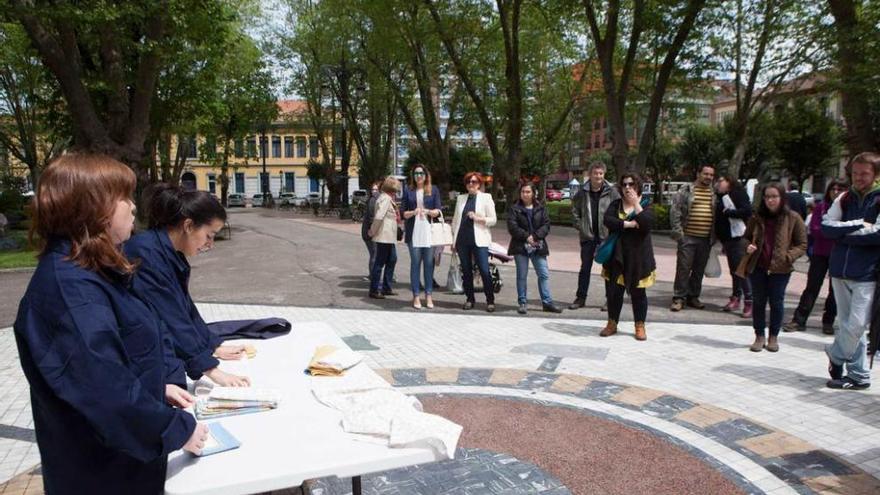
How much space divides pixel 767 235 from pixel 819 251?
1.70 metres

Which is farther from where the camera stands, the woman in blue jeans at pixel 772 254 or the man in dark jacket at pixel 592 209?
the man in dark jacket at pixel 592 209

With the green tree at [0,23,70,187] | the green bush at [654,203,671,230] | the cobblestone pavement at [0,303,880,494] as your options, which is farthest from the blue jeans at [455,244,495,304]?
the green tree at [0,23,70,187]

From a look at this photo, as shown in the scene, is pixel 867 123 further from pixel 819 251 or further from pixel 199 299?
pixel 199 299

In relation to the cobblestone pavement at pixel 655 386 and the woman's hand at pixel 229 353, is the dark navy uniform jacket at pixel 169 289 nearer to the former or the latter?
the woman's hand at pixel 229 353

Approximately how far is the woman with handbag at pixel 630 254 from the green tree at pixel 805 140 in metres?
25.0

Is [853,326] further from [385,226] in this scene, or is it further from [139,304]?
[385,226]

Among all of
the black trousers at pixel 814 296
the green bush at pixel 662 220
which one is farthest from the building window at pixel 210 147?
the black trousers at pixel 814 296

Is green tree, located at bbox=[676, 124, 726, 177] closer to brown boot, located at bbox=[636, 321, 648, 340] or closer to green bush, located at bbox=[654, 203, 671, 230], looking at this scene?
green bush, located at bbox=[654, 203, 671, 230]

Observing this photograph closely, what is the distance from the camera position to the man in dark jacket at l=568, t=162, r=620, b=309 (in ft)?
26.7

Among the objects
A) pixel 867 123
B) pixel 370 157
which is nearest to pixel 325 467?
pixel 867 123

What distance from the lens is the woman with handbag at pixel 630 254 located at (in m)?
6.53

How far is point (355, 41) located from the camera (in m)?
29.1

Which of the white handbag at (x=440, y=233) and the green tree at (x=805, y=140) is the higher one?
the green tree at (x=805, y=140)

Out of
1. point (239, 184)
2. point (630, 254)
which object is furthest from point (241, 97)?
point (239, 184)
